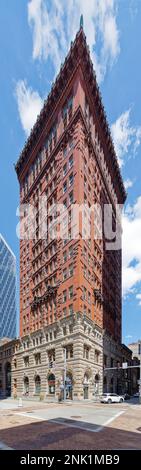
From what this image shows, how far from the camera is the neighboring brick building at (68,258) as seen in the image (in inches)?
2274

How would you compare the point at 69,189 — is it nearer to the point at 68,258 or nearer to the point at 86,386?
the point at 68,258

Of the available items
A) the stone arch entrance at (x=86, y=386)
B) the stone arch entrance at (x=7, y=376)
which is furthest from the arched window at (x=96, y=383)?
the stone arch entrance at (x=7, y=376)

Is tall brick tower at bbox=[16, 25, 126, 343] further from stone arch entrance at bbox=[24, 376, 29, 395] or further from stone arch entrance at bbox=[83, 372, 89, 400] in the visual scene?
stone arch entrance at bbox=[24, 376, 29, 395]

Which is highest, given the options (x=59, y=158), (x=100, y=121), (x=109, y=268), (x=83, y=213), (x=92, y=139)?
(x=100, y=121)

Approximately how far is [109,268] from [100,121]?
35.8 meters

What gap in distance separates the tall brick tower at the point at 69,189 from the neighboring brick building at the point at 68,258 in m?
0.18

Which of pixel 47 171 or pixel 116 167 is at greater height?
pixel 116 167

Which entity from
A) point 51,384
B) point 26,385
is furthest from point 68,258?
point 26,385

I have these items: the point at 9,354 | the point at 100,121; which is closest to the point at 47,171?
the point at 100,121

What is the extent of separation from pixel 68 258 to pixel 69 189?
1260 cm

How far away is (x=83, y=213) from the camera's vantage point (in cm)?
6166

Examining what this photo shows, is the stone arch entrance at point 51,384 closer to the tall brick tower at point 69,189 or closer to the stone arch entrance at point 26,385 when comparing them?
the tall brick tower at point 69,189

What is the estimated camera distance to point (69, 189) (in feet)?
211
